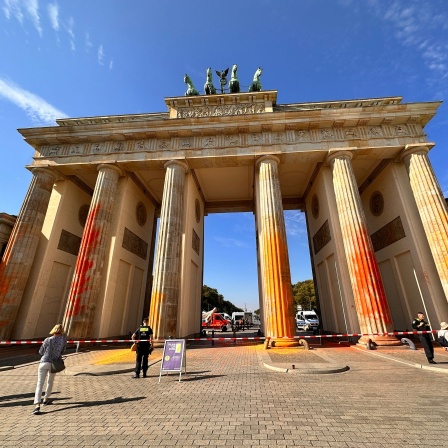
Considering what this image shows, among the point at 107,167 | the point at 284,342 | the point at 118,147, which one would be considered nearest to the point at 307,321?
the point at 284,342

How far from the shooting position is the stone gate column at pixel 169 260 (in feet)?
37.7

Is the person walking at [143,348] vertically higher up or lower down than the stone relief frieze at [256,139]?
lower down

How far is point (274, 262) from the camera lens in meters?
12.0

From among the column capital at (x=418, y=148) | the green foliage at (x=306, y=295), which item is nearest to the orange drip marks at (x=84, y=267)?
the column capital at (x=418, y=148)

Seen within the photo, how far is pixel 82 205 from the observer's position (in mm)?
17641

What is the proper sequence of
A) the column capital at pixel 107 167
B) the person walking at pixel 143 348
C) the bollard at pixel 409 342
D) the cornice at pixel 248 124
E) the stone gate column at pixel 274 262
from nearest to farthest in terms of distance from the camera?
the person walking at pixel 143 348 < the bollard at pixel 409 342 < the stone gate column at pixel 274 262 < the cornice at pixel 248 124 < the column capital at pixel 107 167

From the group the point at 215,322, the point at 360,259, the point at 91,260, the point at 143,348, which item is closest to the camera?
the point at 143,348

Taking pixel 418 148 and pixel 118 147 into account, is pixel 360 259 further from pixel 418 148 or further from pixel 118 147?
pixel 118 147

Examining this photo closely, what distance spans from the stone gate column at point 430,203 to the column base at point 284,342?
25.8ft

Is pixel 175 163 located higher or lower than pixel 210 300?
higher

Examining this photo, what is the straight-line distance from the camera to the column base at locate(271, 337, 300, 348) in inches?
411

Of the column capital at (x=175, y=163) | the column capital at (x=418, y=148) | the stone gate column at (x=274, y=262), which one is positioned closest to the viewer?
the stone gate column at (x=274, y=262)

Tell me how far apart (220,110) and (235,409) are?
55.7 feet

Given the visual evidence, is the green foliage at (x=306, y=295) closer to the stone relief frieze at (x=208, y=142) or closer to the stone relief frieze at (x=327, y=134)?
the stone relief frieze at (x=327, y=134)
